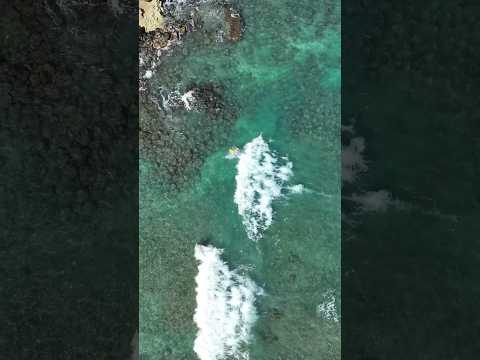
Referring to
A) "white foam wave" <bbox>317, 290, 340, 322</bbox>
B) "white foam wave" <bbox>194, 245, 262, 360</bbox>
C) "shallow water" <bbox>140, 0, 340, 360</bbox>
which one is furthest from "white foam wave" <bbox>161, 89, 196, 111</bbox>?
"white foam wave" <bbox>317, 290, 340, 322</bbox>

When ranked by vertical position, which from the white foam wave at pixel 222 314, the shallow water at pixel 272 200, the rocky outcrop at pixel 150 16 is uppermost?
the rocky outcrop at pixel 150 16

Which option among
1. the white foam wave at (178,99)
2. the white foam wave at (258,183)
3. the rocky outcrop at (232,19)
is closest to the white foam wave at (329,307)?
the white foam wave at (258,183)

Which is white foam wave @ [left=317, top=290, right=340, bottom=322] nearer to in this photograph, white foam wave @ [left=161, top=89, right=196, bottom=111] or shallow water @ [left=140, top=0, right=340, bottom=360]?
shallow water @ [left=140, top=0, right=340, bottom=360]

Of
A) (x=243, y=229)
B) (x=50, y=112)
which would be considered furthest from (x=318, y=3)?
(x=50, y=112)

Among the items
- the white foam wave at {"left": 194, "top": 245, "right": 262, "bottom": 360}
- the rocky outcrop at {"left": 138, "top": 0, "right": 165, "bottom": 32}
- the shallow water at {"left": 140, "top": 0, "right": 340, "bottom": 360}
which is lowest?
the white foam wave at {"left": 194, "top": 245, "right": 262, "bottom": 360}

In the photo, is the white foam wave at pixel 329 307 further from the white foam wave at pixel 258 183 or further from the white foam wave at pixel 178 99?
the white foam wave at pixel 178 99

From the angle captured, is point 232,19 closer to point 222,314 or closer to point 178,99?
Answer: point 178,99
